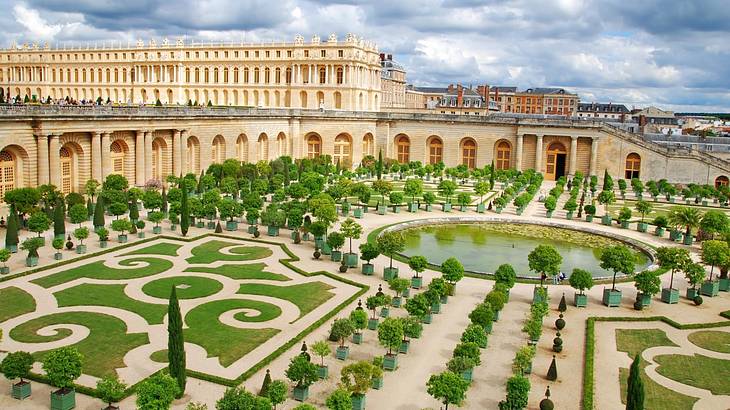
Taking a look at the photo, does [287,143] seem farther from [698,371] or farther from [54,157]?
[698,371]

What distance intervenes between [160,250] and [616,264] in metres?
22.7

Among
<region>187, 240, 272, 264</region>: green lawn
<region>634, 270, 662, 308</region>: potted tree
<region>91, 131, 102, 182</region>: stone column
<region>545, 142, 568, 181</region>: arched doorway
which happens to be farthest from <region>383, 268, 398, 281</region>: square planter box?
<region>545, 142, 568, 181</region>: arched doorway

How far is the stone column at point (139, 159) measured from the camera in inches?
2067

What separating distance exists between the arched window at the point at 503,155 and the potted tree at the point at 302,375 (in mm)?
59420

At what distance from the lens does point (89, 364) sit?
67.1ft

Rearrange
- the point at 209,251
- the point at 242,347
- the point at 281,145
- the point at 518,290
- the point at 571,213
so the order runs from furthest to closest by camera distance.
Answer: the point at 281,145, the point at 571,213, the point at 209,251, the point at 518,290, the point at 242,347

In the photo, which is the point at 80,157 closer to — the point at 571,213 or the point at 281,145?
the point at 281,145

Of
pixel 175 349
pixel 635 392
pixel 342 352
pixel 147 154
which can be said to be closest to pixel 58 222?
pixel 147 154

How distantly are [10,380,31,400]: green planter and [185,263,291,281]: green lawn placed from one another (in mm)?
12606

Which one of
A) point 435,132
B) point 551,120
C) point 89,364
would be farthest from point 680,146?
point 89,364

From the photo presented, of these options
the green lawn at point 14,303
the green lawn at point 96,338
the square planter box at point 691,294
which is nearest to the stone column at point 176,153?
the green lawn at point 14,303

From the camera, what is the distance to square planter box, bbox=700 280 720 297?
→ 30406mm

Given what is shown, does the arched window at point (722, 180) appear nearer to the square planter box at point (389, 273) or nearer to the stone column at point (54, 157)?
the square planter box at point (389, 273)

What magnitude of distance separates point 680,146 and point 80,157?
189ft
